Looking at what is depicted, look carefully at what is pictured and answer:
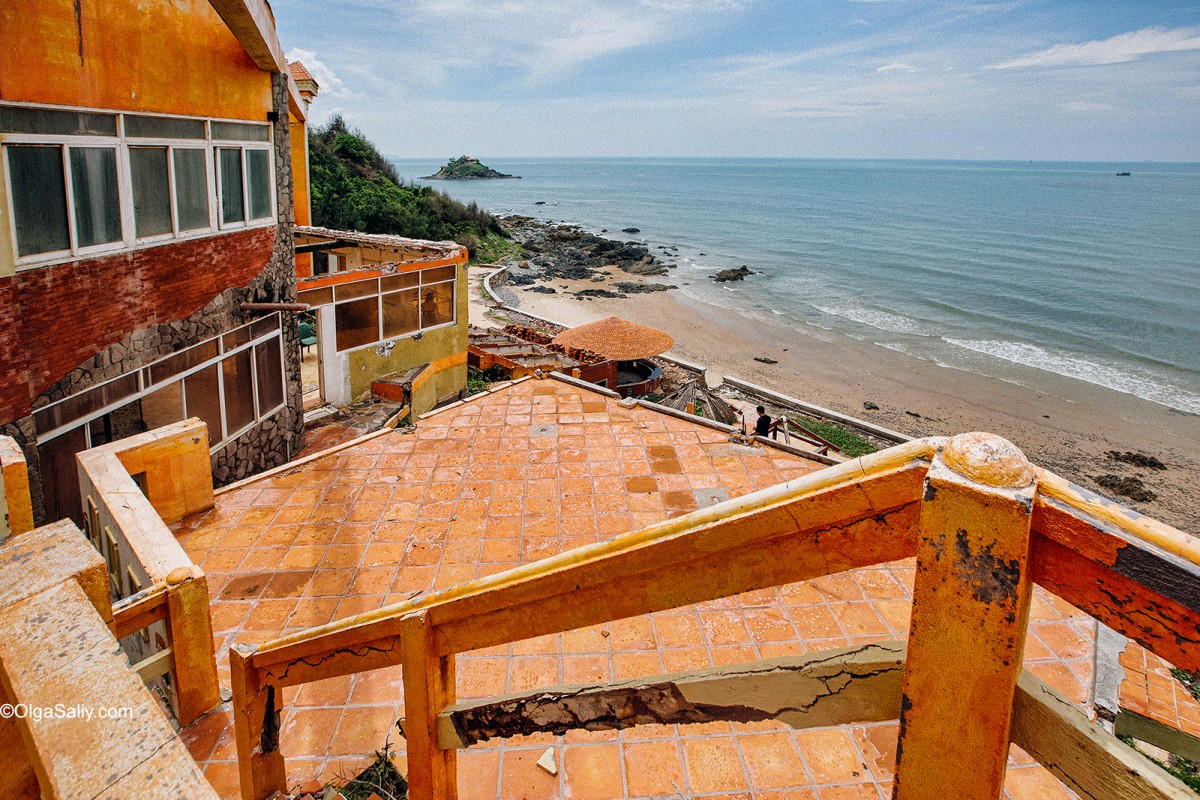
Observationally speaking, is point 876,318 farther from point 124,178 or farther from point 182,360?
point 124,178

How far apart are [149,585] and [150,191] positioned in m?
5.10

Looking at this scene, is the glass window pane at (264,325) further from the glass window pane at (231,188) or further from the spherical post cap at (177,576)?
the spherical post cap at (177,576)

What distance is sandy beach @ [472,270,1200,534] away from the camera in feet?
69.0

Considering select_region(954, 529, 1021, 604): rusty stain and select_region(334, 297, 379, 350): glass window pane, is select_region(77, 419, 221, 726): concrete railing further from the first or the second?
select_region(334, 297, 379, 350): glass window pane

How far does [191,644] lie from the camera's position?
4.46m

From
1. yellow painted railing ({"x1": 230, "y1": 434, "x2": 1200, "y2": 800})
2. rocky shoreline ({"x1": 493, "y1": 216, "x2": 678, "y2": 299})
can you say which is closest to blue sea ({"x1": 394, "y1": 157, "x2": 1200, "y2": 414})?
rocky shoreline ({"x1": 493, "y1": 216, "x2": 678, "y2": 299})

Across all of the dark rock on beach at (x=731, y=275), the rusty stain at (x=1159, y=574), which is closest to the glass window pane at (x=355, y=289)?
the rusty stain at (x=1159, y=574)

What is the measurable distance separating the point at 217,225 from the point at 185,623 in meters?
6.10

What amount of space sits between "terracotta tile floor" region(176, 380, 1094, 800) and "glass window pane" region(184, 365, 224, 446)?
159cm

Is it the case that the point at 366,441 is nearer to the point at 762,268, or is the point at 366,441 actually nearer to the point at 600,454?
the point at 600,454

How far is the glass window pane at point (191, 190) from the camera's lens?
803cm

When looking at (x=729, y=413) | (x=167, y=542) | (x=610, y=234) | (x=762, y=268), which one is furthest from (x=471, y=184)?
(x=167, y=542)

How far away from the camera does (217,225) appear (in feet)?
28.9

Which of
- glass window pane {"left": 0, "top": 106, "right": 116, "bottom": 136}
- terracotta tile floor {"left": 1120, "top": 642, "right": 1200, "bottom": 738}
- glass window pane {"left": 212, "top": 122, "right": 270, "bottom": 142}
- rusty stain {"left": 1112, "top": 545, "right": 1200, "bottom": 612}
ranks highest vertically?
glass window pane {"left": 212, "top": 122, "right": 270, "bottom": 142}
